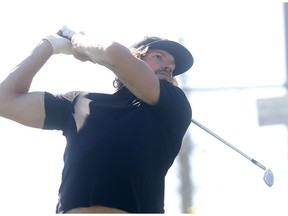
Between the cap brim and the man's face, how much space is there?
0.10ft

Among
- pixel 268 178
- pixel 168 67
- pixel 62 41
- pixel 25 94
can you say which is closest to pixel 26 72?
pixel 25 94

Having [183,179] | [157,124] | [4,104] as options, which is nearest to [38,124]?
[4,104]

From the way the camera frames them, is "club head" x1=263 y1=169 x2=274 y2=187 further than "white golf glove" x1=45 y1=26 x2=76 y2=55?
Yes

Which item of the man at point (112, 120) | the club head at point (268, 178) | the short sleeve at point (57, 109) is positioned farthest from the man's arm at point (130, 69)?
the club head at point (268, 178)

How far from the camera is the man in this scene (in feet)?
22.6

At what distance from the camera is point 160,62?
7609mm

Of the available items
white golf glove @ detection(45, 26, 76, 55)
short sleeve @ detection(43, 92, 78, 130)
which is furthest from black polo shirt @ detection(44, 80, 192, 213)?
white golf glove @ detection(45, 26, 76, 55)

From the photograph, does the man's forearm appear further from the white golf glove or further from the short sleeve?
the short sleeve

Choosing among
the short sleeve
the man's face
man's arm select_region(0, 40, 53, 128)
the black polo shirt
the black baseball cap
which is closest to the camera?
the black polo shirt

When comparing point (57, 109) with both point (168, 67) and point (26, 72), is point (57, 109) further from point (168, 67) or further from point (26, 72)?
point (168, 67)

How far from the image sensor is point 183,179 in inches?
508

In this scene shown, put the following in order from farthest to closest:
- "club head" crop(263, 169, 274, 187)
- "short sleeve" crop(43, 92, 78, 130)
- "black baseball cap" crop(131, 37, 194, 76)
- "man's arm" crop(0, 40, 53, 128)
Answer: "club head" crop(263, 169, 274, 187) < "black baseball cap" crop(131, 37, 194, 76) < "man's arm" crop(0, 40, 53, 128) < "short sleeve" crop(43, 92, 78, 130)

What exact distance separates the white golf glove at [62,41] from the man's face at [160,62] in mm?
446

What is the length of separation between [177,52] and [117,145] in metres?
1.00
